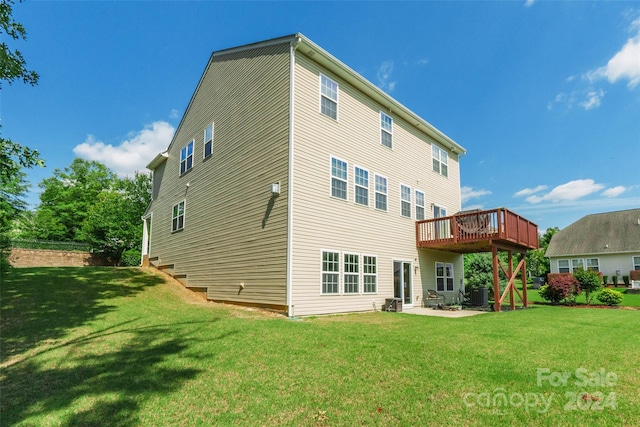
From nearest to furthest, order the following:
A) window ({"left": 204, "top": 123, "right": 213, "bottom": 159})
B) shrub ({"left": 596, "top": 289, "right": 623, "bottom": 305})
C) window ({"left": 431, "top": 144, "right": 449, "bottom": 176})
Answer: window ({"left": 204, "top": 123, "right": 213, "bottom": 159}), shrub ({"left": 596, "top": 289, "right": 623, "bottom": 305}), window ({"left": 431, "top": 144, "right": 449, "bottom": 176})

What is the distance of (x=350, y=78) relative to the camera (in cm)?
1217

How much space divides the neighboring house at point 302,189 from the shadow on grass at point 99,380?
4.47 meters

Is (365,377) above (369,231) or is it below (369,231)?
below

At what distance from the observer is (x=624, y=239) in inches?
1178

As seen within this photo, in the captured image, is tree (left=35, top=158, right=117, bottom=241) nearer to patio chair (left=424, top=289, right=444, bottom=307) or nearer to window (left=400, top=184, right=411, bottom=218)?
window (left=400, top=184, right=411, bottom=218)

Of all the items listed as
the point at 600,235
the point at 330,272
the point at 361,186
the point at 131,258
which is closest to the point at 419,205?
the point at 361,186

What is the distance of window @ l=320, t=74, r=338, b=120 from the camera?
11.4 metres

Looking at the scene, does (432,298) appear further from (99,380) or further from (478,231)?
(99,380)

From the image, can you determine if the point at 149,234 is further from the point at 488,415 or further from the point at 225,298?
the point at 488,415

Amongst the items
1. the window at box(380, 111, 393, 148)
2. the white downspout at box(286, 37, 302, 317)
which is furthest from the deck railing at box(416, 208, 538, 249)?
the white downspout at box(286, 37, 302, 317)

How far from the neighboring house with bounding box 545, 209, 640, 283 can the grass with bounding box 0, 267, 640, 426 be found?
1139 inches

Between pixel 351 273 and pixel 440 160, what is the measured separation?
9.41 meters

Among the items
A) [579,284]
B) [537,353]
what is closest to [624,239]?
[579,284]

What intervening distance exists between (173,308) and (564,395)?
366 inches
